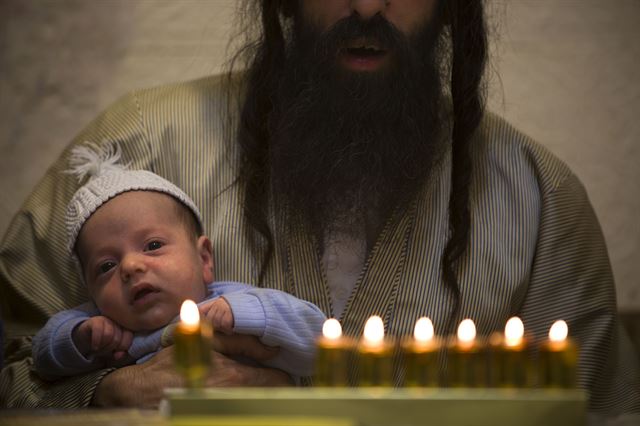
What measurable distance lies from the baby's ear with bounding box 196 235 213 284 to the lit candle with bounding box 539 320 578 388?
4.51 ft

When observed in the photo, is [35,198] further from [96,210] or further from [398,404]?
[398,404]

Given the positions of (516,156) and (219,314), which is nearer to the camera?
(219,314)

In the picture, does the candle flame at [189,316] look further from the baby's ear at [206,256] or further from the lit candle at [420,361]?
the baby's ear at [206,256]

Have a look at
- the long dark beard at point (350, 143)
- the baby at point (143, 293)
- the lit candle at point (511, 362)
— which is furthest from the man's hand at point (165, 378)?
the lit candle at point (511, 362)

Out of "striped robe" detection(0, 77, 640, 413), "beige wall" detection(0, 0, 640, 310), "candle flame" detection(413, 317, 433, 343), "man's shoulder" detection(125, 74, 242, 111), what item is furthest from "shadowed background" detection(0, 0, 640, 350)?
"candle flame" detection(413, 317, 433, 343)

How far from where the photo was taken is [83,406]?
10.5ft

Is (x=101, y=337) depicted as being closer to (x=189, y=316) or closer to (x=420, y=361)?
(x=189, y=316)

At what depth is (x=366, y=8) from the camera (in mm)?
3645

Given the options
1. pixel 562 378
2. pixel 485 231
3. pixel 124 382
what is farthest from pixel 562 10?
pixel 562 378

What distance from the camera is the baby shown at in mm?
3039

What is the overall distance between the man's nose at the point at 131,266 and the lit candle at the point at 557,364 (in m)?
1.29

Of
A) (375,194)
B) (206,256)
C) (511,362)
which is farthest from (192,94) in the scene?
(511,362)

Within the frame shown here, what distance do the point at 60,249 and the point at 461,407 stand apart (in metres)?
2.10

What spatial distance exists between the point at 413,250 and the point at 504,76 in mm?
1704
